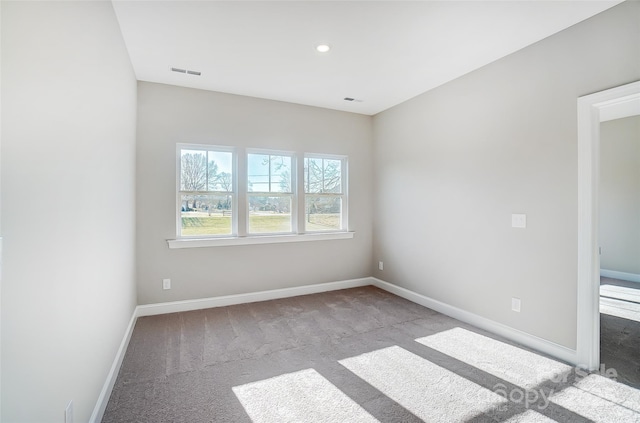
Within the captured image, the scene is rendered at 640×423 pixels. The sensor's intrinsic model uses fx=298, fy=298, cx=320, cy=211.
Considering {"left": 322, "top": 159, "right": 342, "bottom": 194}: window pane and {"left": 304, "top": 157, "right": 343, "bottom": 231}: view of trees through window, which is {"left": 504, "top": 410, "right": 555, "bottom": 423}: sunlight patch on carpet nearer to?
{"left": 304, "top": 157, "right": 343, "bottom": 231}: view of trees through window

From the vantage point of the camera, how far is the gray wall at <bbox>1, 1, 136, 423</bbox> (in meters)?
0.96

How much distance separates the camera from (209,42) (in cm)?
269

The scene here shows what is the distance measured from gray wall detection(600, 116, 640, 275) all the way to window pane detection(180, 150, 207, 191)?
257 inches

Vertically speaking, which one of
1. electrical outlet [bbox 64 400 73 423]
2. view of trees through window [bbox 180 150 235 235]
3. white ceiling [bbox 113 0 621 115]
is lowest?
electrical outlet [bbox 64 400 73 423]

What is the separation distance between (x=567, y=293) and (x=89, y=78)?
3779mm

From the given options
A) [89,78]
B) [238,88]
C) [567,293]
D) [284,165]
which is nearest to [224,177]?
[284,165]

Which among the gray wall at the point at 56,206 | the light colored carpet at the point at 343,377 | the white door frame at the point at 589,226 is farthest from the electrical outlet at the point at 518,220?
the gray wall at the point at 56,206

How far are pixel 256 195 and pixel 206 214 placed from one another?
2.30 ft

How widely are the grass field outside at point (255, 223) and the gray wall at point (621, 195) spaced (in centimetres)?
469

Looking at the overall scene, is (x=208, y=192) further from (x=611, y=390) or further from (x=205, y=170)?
(x=611, y=390)

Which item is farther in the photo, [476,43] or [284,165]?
[284,165]

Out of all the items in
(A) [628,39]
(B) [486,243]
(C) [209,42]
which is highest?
(C) [209,42]

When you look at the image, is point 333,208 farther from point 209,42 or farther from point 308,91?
point 209,42

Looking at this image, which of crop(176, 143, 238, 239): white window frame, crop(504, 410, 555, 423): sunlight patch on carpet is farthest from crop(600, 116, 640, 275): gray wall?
crop(176, 143, 238, 239): white window frame
